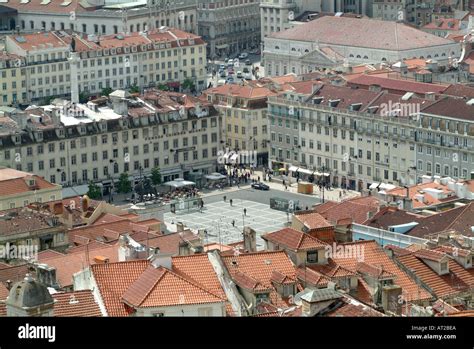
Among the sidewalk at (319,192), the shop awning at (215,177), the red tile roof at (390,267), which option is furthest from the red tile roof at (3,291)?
the shop awning at (215,177)

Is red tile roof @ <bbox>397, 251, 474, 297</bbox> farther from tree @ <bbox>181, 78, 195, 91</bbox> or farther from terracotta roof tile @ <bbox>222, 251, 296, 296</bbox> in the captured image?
tree @ <bbox>181, 78, 195, 91</bbox>

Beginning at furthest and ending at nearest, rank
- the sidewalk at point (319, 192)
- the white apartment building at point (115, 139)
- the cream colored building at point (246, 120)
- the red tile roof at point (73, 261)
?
the cream colored building at point (246, 120)
the white apartment building at point (115, 139)
the sidewalk at point (319, 192)
the red tile roof at point (73, 261)

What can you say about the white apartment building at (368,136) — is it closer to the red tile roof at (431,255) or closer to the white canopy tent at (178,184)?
the white canopy tent at (178,184)

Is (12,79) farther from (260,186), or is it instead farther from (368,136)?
(368,136)

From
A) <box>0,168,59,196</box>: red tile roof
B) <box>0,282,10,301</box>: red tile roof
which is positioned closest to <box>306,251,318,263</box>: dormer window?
<box>0,282,10,301</box>: red tile roof

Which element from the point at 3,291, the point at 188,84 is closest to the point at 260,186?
the point at 188,84

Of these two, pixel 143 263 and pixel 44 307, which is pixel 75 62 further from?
pixel 44 307
